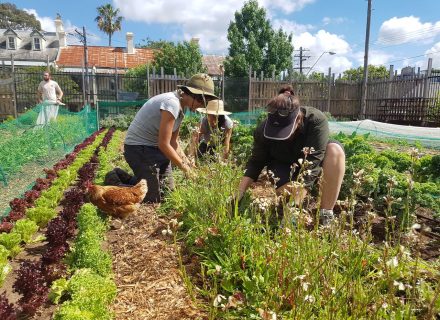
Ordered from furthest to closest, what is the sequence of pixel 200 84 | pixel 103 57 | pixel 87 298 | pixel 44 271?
pixel 103 57
pixel 200 84
pixel 44 271
pixel 87 298

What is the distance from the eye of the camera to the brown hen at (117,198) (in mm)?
3768

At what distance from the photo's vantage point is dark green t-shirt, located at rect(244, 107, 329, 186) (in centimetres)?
333

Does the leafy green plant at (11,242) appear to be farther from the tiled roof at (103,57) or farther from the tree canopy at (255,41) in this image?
the tiled roof at (103,57)

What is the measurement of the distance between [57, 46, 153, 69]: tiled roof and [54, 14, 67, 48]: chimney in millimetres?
1195

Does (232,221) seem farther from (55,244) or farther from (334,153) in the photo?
(55,244)

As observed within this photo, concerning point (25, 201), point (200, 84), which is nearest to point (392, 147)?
point (200, 84)

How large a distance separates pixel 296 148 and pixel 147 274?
Result: 1799 millimetres

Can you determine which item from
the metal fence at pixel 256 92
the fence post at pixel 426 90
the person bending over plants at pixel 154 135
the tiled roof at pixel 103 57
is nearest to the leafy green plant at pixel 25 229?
the person bending over plants at pixel 154 135

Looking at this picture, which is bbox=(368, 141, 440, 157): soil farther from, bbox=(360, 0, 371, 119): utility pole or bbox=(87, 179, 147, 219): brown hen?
bbox=(360, 0, 371, 119): utility pole

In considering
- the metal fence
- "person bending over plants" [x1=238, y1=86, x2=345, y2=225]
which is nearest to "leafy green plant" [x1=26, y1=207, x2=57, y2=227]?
"person bending over plants" [x1=238, y1=86, x2=345, y2=225]

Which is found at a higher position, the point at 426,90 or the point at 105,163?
the point at 426,90

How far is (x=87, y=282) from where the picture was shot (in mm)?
2293

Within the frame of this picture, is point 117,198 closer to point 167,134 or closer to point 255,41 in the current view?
point 167,134

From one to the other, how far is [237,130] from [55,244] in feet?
21.5
